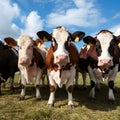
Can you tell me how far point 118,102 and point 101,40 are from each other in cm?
239

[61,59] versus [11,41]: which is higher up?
[11,41]

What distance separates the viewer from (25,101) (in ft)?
36.0

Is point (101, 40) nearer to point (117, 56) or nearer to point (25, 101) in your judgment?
point (117, 56)

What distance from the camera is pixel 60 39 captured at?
9969mm

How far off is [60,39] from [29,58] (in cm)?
144

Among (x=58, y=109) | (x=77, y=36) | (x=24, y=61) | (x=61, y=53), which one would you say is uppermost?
(x=77, y=36)

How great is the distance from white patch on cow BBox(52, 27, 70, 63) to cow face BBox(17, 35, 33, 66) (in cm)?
116

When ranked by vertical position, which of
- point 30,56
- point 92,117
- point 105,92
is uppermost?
point 30,56

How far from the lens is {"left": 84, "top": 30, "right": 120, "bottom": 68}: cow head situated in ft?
32.7

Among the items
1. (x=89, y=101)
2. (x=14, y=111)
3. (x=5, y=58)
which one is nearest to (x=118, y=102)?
(x=89, y=101)

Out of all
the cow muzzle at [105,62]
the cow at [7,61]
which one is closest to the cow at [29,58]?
the cow at [7,61]

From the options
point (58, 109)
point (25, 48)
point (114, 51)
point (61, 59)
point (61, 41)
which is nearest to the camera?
point (61, 59)

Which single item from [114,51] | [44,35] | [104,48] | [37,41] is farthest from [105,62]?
[37,41]

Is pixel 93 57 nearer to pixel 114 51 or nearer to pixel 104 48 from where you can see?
pixel 114 51
